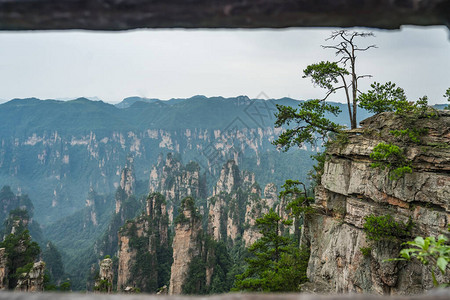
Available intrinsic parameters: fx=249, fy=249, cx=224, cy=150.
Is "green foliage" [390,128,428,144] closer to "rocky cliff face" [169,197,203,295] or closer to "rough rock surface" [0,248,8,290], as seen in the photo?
"rough rock surface" [0,248,8,290]

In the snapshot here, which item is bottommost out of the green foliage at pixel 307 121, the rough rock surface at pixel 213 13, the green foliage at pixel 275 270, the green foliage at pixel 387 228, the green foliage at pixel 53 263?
the green foliage at pixel 53 263

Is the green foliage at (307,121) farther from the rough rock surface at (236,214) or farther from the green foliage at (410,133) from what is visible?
the rough rock surface at (236,214)

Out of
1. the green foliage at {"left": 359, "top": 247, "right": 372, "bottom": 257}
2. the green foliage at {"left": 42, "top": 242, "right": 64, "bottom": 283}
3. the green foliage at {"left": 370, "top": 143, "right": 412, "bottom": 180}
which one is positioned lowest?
the green foliage at {"left": 42, "top": 242, "right": 64, "bottom": 283}

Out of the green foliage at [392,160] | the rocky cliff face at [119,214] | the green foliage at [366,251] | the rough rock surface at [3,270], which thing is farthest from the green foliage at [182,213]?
the rocky cliff face at [119,214]

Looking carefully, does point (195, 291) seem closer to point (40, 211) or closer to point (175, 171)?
point (175, 171)

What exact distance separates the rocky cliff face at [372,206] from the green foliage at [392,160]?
34cm

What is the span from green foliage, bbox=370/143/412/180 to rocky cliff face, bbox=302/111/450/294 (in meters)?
0.34

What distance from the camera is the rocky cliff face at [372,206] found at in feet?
25.2

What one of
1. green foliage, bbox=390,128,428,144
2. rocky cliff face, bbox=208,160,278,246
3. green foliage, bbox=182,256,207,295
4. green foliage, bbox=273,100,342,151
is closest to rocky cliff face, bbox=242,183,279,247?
rocky cliff face, bbox=208,160,278,246

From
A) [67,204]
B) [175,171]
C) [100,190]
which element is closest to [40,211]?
[67,204]

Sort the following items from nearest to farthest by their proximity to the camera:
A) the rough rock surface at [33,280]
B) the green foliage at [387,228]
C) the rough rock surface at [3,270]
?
1. the green foliage at [387,228]
2. the rough rock surface at [33,280]
3. the rough rock surface at [3,270]

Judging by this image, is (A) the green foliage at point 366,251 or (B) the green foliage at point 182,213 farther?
(B) the green foliage at point 182,213

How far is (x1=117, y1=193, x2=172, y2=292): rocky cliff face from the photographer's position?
3644 centimetres

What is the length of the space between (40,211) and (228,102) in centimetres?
13318
